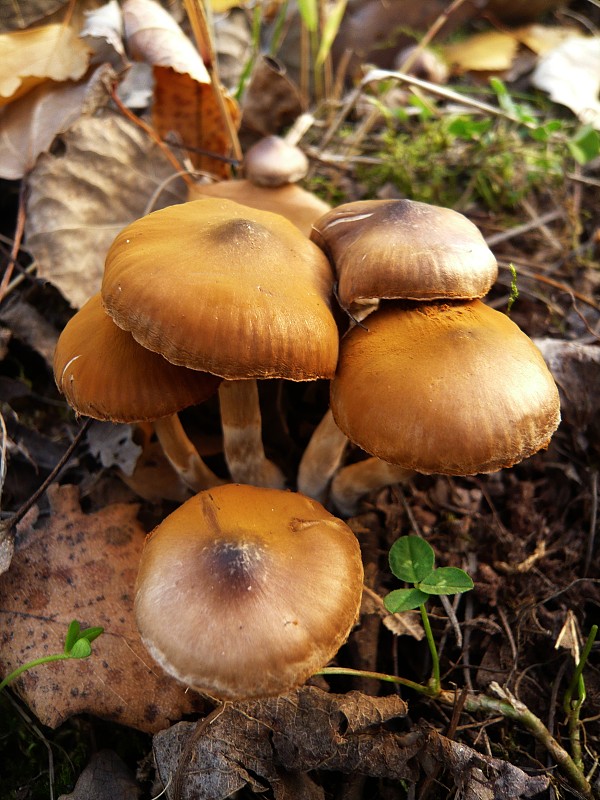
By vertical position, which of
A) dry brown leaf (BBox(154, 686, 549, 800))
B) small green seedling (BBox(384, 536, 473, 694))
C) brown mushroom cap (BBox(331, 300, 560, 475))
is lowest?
dry brown leaf (BBox(154, 686, 549, 800))

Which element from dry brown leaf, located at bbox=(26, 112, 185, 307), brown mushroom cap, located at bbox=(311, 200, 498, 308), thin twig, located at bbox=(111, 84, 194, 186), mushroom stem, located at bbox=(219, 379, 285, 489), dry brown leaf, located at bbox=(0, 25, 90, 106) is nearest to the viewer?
brown mushroom cap, located at bbox=(311, 200, 498, 308)

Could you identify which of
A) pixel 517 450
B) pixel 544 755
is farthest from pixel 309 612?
pixel 544 755

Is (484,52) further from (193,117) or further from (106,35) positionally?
(106,35)

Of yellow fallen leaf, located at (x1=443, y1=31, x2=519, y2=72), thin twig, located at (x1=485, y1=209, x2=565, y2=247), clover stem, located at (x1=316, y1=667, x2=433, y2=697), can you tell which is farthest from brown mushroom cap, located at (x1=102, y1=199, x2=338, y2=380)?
yellow fallen leaf, located at (x1=443, y1=31, x2=519, y2=72)

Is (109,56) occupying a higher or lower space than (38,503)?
higher

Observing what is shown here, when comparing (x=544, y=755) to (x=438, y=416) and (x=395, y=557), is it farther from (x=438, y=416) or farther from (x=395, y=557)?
(x=438, y=416)

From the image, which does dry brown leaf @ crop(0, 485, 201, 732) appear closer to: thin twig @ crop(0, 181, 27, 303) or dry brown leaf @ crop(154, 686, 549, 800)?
dry brown leaf @ crop(154, 686, 549, 800)
